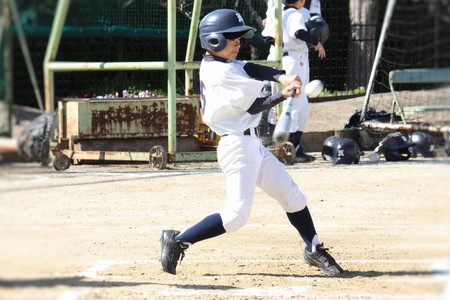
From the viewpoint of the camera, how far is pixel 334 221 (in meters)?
8.41

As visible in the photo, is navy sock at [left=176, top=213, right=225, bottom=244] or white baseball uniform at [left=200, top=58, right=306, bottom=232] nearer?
white baseball uniform at [left=200, top=58, right=306, bottom=232]

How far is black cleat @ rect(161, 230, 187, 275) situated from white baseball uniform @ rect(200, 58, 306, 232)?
1.28 feet

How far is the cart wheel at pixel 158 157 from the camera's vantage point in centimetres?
1120

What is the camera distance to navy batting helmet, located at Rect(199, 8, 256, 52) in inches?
238

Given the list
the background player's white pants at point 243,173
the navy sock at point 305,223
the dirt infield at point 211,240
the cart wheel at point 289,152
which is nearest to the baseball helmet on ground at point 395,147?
the dirt infield at point 211,240

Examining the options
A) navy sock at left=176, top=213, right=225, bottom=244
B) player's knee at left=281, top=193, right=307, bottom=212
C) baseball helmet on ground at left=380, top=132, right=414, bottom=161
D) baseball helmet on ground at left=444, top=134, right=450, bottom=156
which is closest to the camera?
baseball helmet on ground at left=444, top=134, right=450, bottom=156

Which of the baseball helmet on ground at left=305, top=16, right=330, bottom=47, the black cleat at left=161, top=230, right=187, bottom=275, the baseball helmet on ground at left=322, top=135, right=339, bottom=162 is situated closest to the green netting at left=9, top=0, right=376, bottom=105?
the black cleat at left=161, top=230, right=187, bottom=275

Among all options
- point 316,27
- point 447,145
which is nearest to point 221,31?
point 447,145

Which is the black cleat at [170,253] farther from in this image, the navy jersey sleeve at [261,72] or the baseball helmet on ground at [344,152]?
the baseball helmet on ground at [344,152]

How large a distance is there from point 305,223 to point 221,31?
1336mm

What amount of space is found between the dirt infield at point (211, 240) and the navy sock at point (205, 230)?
0.81ft

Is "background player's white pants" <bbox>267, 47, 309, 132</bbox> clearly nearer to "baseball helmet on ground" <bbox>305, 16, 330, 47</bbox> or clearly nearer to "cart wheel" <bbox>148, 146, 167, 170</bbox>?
"baseball helmet on ground" <bbox>305, 16, 330, 47</bbox>

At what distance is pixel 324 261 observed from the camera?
6.37m

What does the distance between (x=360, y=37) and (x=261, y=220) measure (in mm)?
9095
